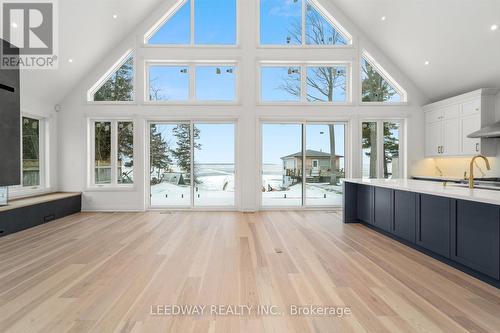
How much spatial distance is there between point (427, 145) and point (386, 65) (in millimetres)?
2247

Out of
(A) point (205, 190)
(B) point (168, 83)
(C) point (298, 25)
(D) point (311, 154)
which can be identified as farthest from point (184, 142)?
(C) point (298, 25)

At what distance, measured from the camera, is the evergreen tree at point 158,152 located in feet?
22.8

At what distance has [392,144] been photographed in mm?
7094

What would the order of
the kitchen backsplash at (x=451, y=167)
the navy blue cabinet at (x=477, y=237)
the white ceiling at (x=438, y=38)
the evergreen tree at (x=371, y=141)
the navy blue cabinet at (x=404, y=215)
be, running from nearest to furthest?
the navy blue cabinet at (x=477, y=237) < the navy blue cabinet at (x=404, y=215) < the white ceiling at (x=438, y=38) < the kitchen backsplash at (x=451, y=167) < the evergreen tree at (x=371, y=141)

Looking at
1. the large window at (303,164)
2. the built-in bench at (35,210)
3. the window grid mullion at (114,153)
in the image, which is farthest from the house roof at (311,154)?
the built-in bench at (35,210)

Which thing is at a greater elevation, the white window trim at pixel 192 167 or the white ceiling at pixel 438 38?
the white ceiling at pixel 438 38

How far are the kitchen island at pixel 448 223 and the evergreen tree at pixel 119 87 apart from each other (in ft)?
19.9

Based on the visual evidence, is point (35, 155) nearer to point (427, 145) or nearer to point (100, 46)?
point (100, 46)

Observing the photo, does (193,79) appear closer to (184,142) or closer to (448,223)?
(184,142)

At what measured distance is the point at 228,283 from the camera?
2723 millimetres

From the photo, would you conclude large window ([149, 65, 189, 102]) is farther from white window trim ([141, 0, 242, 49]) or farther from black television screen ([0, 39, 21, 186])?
black television screen ([0, 39, 21, 186])

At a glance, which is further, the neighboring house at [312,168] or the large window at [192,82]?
the neighboring house at [312,168]

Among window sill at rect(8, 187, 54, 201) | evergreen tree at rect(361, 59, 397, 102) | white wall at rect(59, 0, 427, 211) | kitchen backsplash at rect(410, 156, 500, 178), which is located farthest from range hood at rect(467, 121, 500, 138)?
window sill at rect(8, 187, 54, 201)

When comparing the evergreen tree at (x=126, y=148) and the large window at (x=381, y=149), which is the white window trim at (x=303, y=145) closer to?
the large window at (x=381, y=149)
